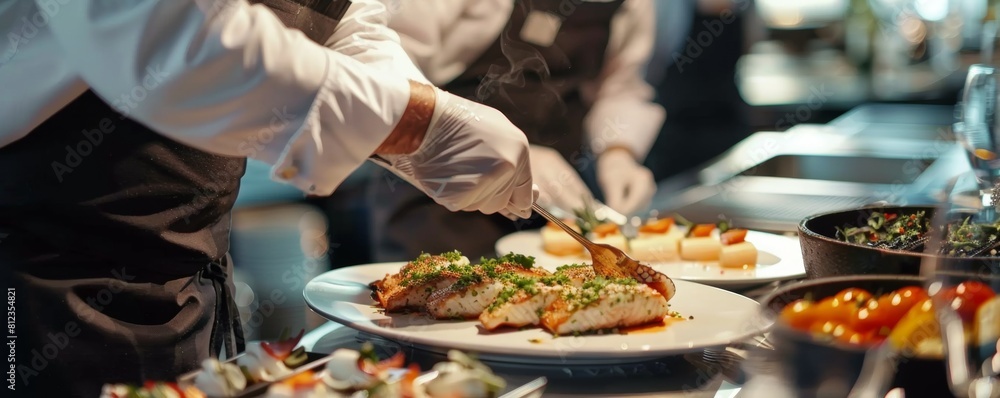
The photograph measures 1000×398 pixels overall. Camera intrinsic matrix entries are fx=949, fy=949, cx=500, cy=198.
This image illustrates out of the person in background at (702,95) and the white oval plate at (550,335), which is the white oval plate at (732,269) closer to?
the white oval plate at (550,335)

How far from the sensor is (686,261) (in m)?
2.20

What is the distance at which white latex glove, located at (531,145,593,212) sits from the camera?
9.35 ft

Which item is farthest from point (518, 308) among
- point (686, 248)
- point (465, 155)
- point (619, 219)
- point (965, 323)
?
point (619, 219)

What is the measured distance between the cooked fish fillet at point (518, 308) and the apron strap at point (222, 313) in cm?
52

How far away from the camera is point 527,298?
146cm

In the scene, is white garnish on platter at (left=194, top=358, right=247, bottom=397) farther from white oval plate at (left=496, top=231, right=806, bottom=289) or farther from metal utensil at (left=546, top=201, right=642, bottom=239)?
metal utensil at (left=546, top=201, right=642, bottom=239)

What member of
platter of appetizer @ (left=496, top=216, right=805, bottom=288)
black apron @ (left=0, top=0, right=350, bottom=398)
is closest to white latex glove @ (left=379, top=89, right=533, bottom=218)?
black apron @ (left=0, top=0, right=350, bottom=398)

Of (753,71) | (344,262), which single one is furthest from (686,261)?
(753,71)

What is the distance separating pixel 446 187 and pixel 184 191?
0.44 metres

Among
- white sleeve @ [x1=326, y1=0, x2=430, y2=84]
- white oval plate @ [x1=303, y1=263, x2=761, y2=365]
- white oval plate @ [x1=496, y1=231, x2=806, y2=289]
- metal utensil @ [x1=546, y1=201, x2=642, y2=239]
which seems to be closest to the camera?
white oval plate @ [x1=303, y1=263, x2=761, y2=365]

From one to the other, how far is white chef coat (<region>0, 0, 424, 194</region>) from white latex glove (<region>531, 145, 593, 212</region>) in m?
1.59

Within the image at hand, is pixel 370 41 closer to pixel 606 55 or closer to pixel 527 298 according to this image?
pixel 527 298

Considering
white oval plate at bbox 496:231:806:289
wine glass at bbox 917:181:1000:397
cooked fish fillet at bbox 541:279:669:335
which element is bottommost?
white oval plate at bbox 496:231:806:289

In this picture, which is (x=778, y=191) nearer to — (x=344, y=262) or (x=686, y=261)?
(x=686, y=261)
